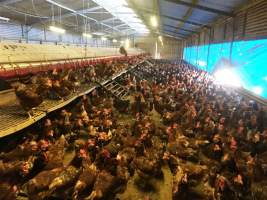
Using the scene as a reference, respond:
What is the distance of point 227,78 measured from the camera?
1196cm

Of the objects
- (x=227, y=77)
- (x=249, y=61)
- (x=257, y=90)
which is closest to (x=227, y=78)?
(x=227, y=77)

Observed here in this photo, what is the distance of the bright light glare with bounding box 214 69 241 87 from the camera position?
10.7 metres

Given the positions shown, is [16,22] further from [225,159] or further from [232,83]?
[225,159]

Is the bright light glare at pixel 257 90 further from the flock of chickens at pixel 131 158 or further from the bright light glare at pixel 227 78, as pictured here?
the bright light glare at pixel 227 78

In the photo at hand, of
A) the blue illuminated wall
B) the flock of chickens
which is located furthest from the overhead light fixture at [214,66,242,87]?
the flock of chickens

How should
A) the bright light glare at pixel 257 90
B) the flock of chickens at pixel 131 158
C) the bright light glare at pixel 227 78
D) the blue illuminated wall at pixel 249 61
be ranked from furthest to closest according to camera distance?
1. the bright light glare at pixel 227 78
2. the bright light glare at pixel 257 90
3. the blue illuminated wall at pixel 249 61
4. the flock of chickens at pixel 131 158

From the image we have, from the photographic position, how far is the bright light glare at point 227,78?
35.2 ft

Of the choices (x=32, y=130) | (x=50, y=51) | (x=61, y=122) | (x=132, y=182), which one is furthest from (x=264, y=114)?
(x=50, y=51)

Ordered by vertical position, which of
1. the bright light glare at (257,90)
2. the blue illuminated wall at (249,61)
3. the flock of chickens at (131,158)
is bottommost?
the flock of chickens at (131,158)

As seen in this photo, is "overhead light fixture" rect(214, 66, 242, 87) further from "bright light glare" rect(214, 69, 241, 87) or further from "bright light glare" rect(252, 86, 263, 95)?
"bright light glare" rect(252, 86, 263, 95)

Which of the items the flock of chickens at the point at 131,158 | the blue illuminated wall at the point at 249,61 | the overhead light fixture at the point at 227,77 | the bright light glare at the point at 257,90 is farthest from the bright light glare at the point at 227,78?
the flock of chickens at the point at 131,158

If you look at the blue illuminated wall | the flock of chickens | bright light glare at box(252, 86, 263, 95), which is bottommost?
the flock of chickens

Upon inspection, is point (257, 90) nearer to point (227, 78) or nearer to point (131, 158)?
point (227, 78)

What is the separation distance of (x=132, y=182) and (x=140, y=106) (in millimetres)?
3920
